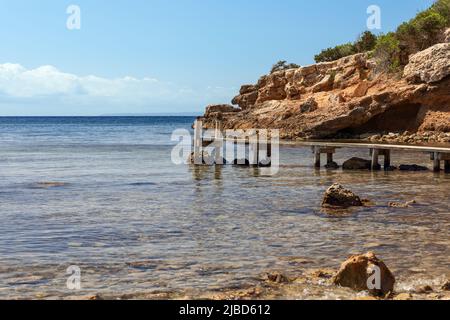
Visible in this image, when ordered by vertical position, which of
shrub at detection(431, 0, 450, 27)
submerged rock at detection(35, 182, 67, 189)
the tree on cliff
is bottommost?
submerged rock at detection(35, 182, 67, 189)

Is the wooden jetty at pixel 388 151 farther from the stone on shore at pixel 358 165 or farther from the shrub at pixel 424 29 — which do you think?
the shrub at pixel 424 29

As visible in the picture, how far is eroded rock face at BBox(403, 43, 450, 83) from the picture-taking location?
153 ft

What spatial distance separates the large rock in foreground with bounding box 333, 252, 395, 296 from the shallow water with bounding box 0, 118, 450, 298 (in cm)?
79

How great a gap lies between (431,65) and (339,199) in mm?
33823

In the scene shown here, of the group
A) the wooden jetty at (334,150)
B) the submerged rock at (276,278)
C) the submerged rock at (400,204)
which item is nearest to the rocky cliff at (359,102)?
the wooden jetty at (334,150)

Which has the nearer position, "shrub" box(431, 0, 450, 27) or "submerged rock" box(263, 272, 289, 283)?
"submerged rock" box(263, 272, 289, 283)

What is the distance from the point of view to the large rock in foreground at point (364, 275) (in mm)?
9047

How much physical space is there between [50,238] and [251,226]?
5.00 meters

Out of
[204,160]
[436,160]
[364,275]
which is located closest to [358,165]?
[436,160]

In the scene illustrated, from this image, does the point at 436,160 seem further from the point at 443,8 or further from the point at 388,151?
the point at 443,8

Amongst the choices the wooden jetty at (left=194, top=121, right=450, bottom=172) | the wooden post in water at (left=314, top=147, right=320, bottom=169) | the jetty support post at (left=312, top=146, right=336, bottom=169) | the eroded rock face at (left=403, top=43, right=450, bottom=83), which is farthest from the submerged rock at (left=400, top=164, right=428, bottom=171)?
the eroded rock face at (left=403, top=43, right=450, bottom=83)

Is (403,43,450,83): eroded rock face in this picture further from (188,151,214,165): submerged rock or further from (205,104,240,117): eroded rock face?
(205,104,240,117): eroded rock face
